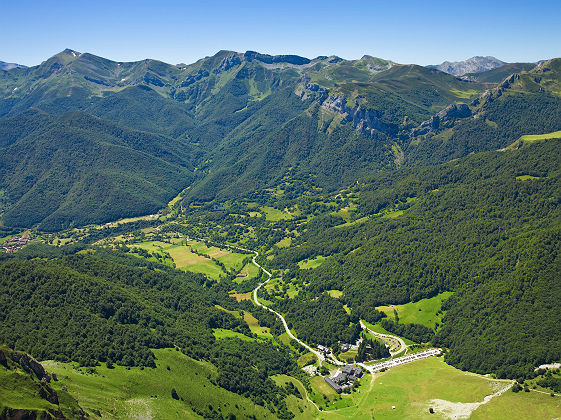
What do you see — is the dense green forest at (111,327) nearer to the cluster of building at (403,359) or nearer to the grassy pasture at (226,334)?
the grassy pasture at (226,334)

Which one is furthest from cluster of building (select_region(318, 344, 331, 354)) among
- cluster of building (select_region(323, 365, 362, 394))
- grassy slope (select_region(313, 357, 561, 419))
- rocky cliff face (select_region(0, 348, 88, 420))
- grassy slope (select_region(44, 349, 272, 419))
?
rocky cliff face (select_region(0, 348, 88, 420))

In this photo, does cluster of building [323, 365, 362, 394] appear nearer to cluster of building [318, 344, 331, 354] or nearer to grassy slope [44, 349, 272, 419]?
cluster of building [318, 344, 331, 354]

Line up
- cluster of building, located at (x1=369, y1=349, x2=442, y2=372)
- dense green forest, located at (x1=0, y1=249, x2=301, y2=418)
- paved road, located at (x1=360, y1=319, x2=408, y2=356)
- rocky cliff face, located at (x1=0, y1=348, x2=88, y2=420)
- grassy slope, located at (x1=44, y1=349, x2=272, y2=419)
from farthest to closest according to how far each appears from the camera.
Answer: paved road, located at (x1=360, y1=319, x2=408, y2=356), cluster of building, located at (x1=369, y1=349, x2=442, y2=372), dense green forest, located at (x1=0, y1=249, x2=301, y2=418), grassy slope, located at (x1=44, y1=349, x2=272, y2=419), rocky cliff face, located at (x1=0, y1=348, x2=88, y2=420)

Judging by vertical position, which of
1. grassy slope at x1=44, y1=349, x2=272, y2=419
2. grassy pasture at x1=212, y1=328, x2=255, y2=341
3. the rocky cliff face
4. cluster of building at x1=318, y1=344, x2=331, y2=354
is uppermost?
the rocky cliff face

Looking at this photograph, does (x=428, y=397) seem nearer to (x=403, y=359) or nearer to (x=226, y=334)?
(x=403, y=359)

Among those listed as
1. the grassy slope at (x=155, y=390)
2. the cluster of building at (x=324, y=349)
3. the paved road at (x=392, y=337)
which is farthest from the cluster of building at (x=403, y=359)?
the grassy slope at (x=155, y=390)

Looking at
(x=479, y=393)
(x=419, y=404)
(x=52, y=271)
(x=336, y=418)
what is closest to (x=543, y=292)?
(x=479, y=393)
